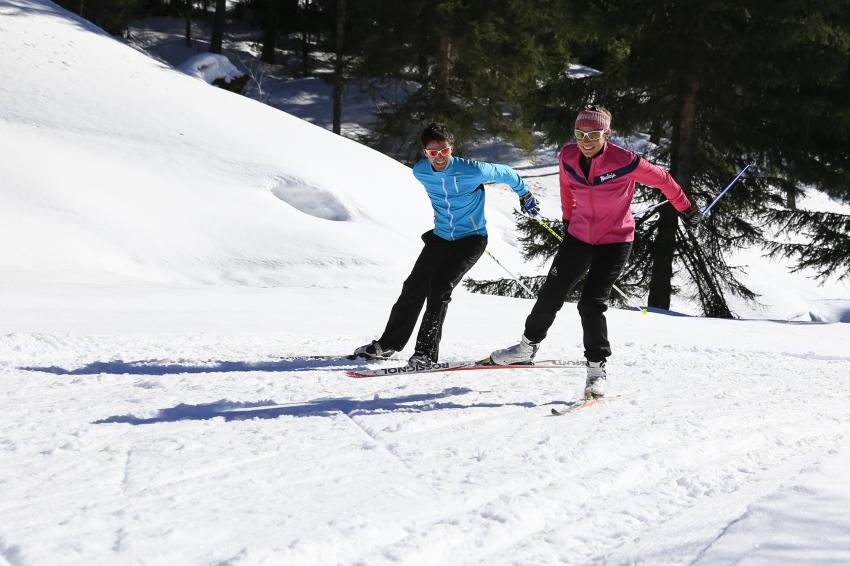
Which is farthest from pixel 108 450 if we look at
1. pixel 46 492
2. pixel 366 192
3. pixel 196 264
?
pixel 366 192

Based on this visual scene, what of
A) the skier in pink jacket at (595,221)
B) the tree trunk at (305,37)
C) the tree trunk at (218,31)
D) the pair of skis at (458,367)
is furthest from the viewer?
the tree trunk at (305,37)

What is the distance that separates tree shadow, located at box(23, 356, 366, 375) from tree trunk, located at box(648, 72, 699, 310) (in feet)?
28.1

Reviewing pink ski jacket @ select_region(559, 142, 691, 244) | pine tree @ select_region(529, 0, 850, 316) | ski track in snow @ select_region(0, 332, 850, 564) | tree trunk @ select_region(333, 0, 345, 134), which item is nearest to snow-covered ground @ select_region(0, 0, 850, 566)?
ski track in snow @ select_region(0, 332, 850, 564)

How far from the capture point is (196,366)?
215 inches

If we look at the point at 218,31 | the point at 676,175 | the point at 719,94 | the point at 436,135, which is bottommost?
the point at 436,135

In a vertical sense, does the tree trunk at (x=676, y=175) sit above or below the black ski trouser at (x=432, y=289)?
above

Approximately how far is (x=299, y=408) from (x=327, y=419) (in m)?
0.32

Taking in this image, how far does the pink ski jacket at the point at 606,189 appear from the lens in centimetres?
483

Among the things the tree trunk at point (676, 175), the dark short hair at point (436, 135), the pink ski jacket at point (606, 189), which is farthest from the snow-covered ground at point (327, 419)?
the tree trunk at point (676, 175)

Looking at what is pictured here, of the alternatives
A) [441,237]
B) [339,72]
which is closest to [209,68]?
[339,72]

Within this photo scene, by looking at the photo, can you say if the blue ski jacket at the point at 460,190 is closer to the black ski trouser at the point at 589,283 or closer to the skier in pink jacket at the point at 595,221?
the skier in pink jacket at the point at 595,221

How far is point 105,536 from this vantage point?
2.53 meters

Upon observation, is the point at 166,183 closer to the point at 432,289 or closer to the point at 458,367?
the point at 432,289

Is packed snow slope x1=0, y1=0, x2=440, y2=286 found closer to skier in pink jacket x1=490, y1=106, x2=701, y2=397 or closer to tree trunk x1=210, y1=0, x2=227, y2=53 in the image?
skier in pink jacket x1=490, y1=106, x2=701, y2=397
